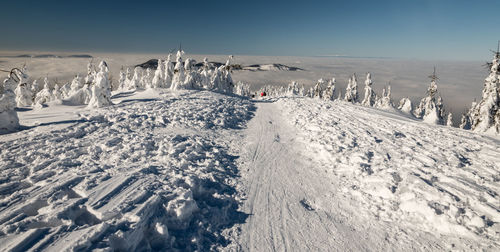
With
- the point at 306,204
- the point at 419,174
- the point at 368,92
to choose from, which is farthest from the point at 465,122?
the point at 306,204

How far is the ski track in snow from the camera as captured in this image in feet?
14.6

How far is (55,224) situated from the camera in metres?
4.59

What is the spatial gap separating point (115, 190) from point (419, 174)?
402 inches

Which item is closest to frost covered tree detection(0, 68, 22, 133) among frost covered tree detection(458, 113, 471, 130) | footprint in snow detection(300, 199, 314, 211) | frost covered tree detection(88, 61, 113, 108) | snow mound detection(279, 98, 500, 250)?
frost covered tree detection(88, 61, 113, 108)

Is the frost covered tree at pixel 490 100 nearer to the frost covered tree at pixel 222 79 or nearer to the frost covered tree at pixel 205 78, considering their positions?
the frost covered tree at pixel 222 79

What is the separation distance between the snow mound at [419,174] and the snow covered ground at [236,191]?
0.13 feet

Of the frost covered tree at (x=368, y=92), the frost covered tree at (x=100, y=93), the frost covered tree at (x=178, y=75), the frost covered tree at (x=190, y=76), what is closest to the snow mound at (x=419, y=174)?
the frost covered tree at (x=100, y=93)

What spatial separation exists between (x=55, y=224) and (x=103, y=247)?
56.4 inches

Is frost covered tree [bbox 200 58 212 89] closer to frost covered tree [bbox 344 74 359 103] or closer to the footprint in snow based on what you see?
frost covered tree [bbox 344 74 359 103]

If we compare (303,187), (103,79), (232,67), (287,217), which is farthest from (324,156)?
(232,67)

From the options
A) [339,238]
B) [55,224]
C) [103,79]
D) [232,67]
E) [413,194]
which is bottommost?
[339,238]

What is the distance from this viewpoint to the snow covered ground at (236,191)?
495 cm

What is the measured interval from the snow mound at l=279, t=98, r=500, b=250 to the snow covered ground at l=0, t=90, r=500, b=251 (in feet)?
0.13

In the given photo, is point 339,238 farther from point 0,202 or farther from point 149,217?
point 0,202
